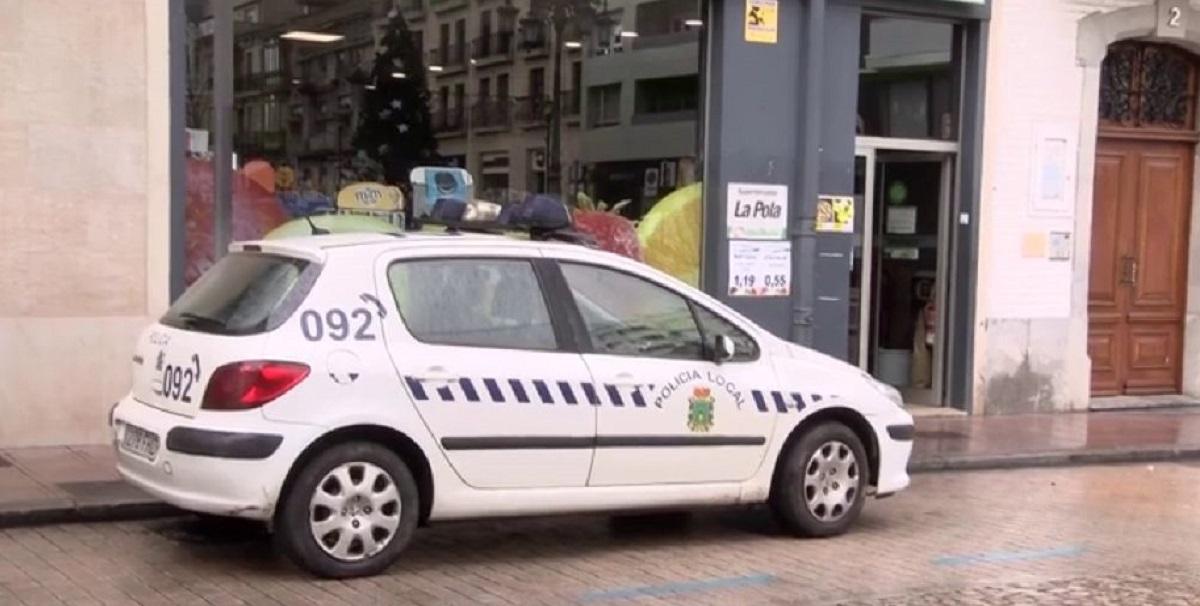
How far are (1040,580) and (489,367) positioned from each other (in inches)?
116

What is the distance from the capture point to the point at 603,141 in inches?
479

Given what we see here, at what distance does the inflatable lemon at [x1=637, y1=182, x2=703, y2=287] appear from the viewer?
1235cm

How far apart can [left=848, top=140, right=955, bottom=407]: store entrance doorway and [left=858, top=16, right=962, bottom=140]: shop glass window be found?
247 millimetres

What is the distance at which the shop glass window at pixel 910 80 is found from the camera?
43.3 feet

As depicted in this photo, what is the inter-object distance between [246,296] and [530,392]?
4.68 feet

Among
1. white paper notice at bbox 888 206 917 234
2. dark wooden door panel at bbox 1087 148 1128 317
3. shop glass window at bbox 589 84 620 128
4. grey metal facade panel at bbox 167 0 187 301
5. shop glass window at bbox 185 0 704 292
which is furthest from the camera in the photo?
dark wooden door panel at bbox 1087 148 1128 317

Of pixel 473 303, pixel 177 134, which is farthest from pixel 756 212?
pixel 473 303

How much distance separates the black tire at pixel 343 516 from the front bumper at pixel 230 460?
0.10m

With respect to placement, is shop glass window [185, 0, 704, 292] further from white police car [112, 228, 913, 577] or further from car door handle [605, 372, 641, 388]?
car door handle [605, 372, 641, 388]

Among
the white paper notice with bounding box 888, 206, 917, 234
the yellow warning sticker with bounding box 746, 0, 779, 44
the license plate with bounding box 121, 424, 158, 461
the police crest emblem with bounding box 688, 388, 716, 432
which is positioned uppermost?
the yellow warning sticker with bounding box 746, 0, 779, 44

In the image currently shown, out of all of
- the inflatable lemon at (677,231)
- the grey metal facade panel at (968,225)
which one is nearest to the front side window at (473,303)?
the inflatable lemon at (677,231)

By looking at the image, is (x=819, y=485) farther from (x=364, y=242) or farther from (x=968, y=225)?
(x=968, y=225)

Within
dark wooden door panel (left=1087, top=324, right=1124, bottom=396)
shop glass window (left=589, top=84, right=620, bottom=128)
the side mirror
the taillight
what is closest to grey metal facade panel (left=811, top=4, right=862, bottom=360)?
shop glass window (left=589, top=84, right=620, bottom=128)

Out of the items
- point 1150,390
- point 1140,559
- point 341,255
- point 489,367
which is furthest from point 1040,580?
point 1150,390
